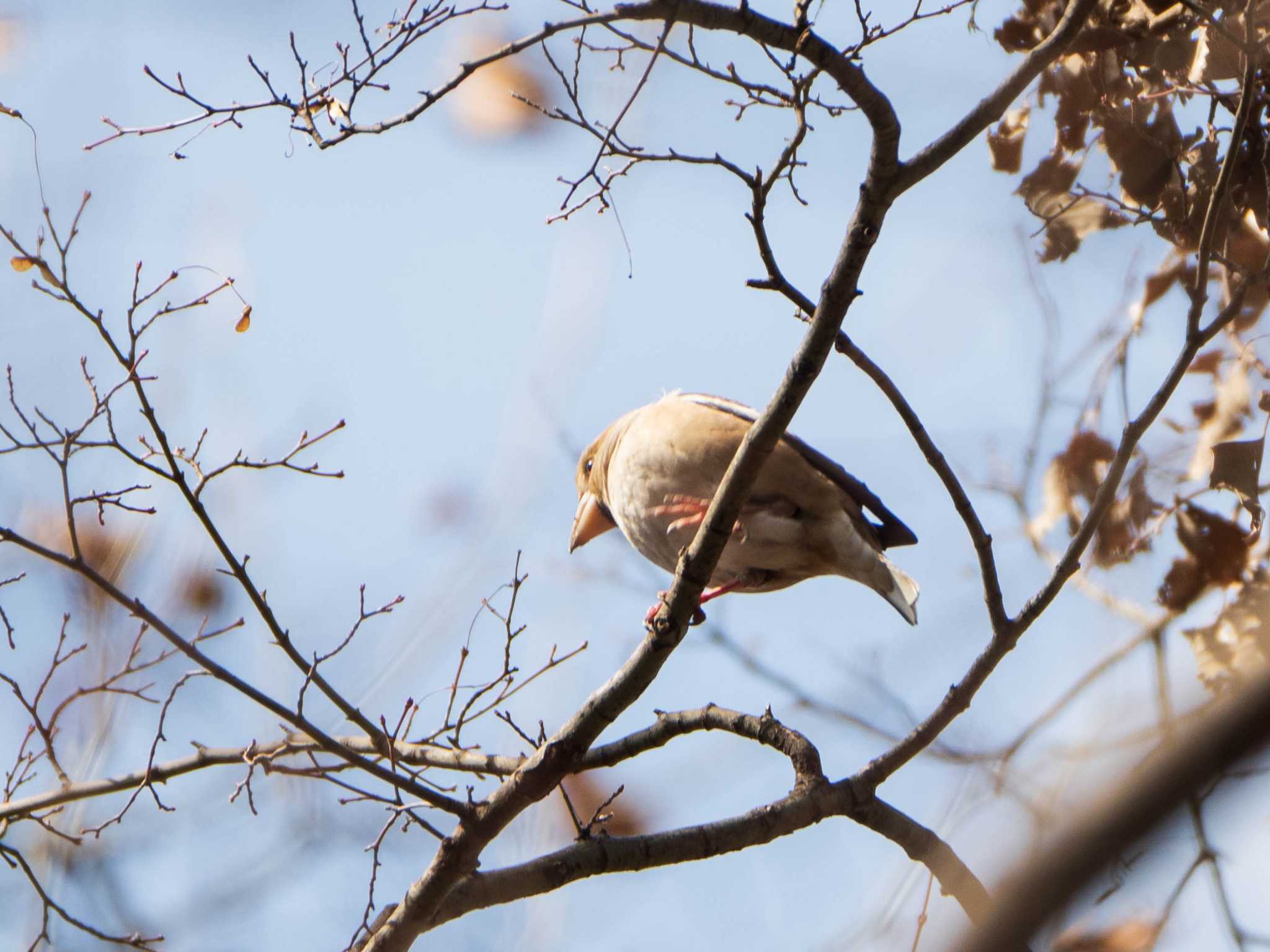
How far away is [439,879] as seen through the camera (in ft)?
10.8

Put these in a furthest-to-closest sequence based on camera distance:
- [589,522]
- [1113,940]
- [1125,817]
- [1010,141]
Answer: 1. [589,522]
2. [1010,141]
3. [1113,940]
4. [1125,817]

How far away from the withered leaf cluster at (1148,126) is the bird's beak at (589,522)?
2.82 m

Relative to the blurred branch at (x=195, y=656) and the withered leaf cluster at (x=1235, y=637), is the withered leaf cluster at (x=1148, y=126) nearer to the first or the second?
the withered leaf cluster at (x=1235, y=637)

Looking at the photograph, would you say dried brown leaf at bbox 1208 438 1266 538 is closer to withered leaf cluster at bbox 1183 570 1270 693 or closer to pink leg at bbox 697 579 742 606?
withered leaf cluster at bbox 1183 570 1270 693

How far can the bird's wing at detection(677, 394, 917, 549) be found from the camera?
5.32m

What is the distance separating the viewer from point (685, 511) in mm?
5180

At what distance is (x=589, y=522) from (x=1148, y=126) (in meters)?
3.32

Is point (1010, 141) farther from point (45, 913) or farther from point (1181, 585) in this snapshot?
point (45, 913)

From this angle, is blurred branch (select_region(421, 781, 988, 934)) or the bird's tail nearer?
blurred branch (select_region(421, 781, 988, 934))

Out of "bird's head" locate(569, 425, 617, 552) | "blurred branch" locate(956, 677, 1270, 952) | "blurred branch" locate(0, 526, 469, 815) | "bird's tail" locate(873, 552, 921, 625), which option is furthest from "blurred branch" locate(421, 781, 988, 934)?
"bird's head" locate(569, 425, 617, 552)

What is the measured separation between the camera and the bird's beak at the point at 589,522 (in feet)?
20.4

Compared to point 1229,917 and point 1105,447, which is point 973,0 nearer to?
point 1105,447

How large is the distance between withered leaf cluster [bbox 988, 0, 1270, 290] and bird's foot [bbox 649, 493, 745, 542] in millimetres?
1776

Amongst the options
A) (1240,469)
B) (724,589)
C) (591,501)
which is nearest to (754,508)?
(724,589)
